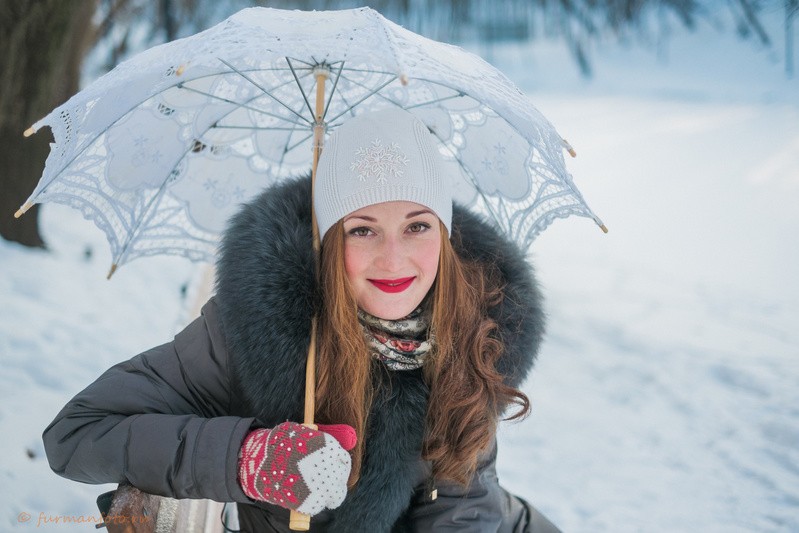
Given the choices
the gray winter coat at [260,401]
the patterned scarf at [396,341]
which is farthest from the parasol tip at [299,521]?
the patterned scarf at [396,341]

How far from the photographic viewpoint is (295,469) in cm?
141

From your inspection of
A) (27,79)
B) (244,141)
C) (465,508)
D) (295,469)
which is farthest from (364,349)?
(27,79)

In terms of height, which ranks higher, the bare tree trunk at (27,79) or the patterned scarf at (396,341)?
the bare tree trunk at (27,79)

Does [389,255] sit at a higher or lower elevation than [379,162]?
lower

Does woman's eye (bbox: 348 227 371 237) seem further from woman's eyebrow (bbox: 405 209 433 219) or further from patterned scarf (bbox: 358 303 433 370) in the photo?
patterned scarf (bbox: 358 303 433 370)

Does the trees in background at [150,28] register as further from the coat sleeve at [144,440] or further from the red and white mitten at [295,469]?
the red and white mitten at [295,469]

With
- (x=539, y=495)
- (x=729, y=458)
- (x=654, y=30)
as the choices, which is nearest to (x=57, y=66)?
(x=539, y=495)

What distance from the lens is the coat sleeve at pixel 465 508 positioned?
1872 millimetres

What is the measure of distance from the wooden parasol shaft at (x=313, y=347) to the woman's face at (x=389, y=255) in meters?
0.11

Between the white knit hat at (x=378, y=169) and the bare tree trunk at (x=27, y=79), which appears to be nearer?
the white knit hat at (x=378, y=169)

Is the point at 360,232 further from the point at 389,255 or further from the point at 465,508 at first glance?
the point at 465,508

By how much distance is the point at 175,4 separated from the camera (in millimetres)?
5641

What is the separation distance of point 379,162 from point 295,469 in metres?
0.78

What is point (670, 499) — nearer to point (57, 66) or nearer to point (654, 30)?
point (57, 66)
